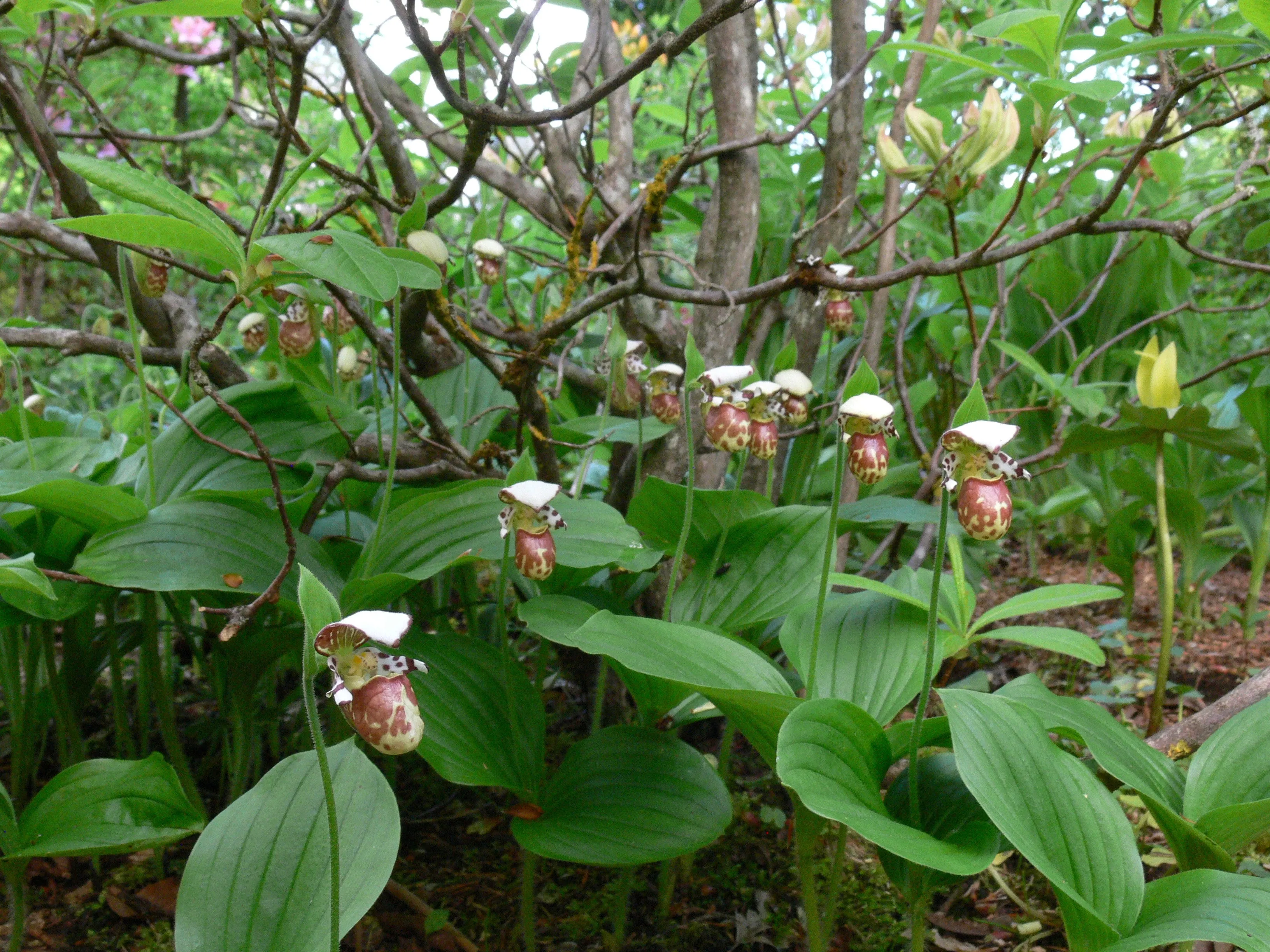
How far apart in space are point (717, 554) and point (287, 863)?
26.9 inches

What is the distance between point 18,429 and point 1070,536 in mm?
2720

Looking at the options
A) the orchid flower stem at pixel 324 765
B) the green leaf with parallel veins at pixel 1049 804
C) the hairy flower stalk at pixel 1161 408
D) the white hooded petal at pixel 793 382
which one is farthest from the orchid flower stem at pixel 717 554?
the hairy flower stalk at pixel 1161 408

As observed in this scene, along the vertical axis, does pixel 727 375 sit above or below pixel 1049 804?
above

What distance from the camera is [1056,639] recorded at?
43.0 inches

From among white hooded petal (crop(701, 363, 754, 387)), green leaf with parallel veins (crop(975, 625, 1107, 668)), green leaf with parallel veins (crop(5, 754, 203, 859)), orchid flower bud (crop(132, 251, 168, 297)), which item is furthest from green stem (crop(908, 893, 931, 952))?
orchid flower bud (crop(132, 251, 168, 297))

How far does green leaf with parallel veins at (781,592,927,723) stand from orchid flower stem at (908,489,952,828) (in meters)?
0.12

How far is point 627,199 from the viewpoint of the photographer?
1.86 m

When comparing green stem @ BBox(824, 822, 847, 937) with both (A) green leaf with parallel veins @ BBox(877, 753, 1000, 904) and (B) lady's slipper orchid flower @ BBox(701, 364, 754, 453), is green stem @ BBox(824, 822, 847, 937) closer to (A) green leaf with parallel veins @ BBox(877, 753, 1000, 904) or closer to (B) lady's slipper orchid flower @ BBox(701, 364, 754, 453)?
(A) green leaf with parallel veins @ BBox(877, 753, 1000, 904)

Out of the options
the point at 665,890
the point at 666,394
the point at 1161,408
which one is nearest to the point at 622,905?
the point at 665,890

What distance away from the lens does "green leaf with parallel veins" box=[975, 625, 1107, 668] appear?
3.53 ft

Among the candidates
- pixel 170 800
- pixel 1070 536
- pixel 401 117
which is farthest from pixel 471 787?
pixel 1070 536

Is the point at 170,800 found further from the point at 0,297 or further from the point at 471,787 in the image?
the point at 0,297

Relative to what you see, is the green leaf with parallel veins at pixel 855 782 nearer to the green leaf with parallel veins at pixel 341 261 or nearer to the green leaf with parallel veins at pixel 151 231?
the green leaf with parallel veins at pixel 341 261

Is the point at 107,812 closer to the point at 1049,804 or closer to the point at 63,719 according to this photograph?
the point at 63,719
